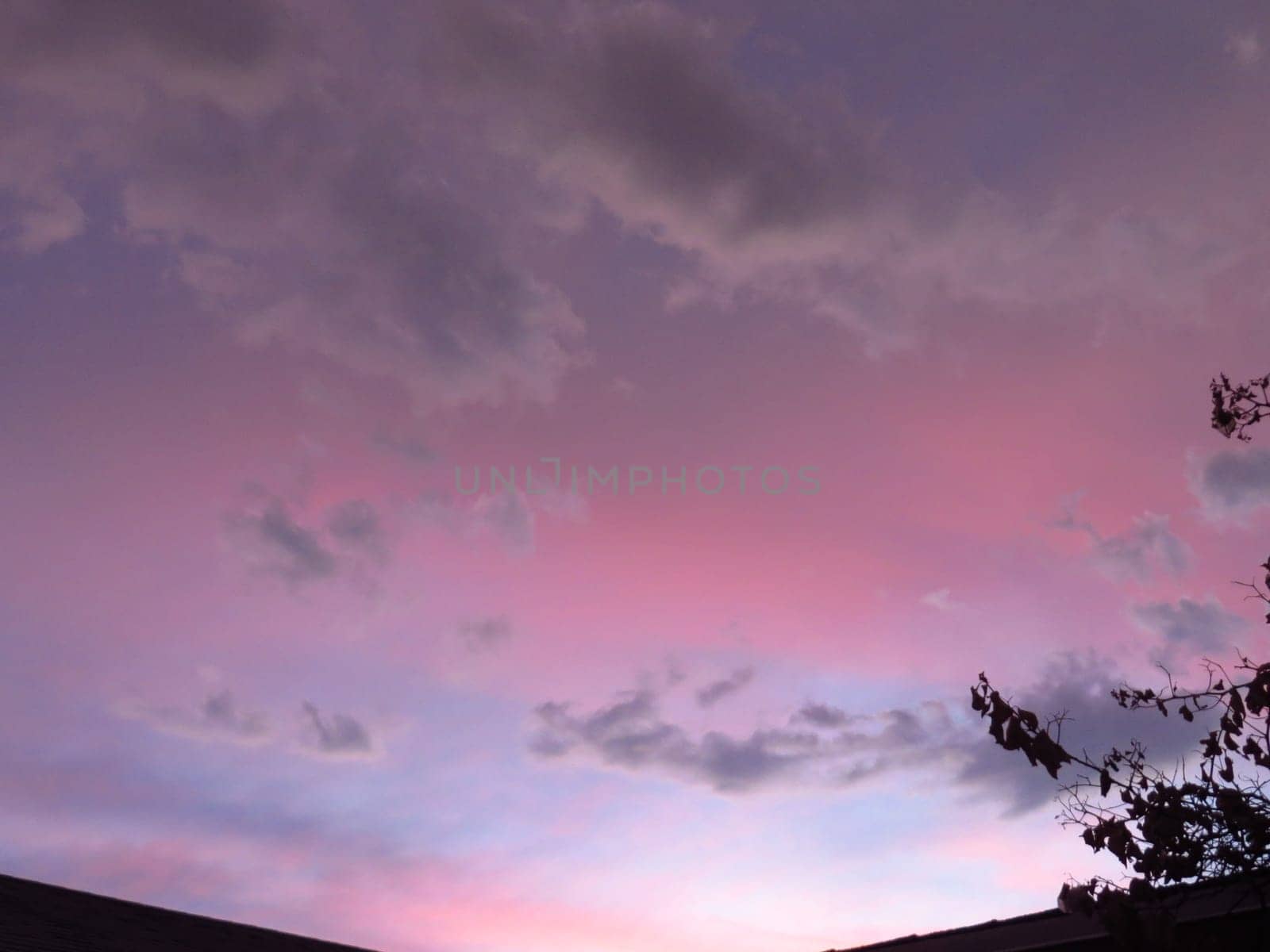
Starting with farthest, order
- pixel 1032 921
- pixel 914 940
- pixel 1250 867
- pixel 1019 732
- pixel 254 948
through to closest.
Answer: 1. pixel 254 948
2. pixel 914 940
3. pixel 1032 921
4. pixel 1019 732
5. pixel 1250 867

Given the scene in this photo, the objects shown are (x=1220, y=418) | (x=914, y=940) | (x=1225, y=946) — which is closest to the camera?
(x=1220, y=418)

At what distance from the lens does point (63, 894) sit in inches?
680

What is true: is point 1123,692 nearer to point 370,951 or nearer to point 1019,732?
point 1019,732

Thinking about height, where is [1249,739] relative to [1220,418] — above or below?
below

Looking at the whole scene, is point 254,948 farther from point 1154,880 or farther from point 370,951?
point 1154,880

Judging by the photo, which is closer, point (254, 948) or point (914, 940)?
point (914, 940)

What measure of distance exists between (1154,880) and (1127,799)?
48 cm

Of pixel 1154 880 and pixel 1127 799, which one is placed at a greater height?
pixel 1127 799

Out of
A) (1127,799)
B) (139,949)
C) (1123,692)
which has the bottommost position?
(139,949)

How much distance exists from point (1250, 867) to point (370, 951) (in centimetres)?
1952

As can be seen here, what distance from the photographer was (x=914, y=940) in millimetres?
13094

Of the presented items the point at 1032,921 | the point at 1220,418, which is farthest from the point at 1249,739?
the point at 1032,921

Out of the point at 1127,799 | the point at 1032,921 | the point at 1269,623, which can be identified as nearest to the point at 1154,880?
the point at 1127,799

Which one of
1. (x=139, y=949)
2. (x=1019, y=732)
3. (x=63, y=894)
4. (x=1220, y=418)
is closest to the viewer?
(x=1019, y=732)
